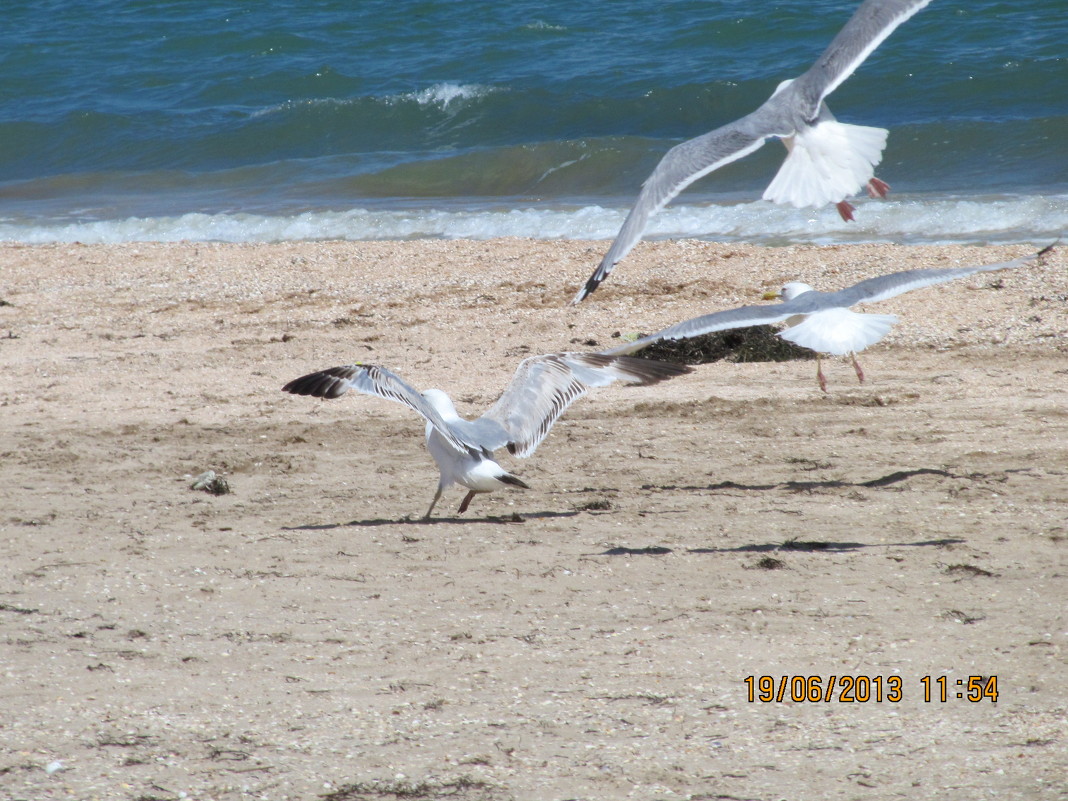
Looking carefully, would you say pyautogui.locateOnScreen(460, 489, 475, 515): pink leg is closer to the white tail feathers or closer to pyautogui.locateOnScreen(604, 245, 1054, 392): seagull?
pyautogui.locateOnScreen(604, 245, 1054, 392): seagull

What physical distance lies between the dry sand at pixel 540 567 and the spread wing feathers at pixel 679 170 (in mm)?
1020

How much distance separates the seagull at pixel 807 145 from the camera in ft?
18.8

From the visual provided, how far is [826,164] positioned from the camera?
5.92 m

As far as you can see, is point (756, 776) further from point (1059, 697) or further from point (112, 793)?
point (112, 793)

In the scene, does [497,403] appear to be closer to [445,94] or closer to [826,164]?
[826,164]

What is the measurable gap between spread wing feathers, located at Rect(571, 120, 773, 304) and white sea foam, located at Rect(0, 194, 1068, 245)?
5.01 metres

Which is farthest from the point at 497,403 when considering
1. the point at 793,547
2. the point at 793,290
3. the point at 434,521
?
the point at 793,290

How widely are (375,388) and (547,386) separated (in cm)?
79

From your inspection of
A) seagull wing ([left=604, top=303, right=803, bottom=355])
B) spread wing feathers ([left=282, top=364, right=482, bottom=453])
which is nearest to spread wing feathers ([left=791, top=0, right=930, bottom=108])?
seagull wing ([left=604, top=303, right=803, bottom=355])

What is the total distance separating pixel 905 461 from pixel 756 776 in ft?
9.25

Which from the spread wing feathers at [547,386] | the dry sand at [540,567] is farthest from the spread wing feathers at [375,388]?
the dry sand at [540,567]

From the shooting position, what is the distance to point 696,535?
461 centimetres

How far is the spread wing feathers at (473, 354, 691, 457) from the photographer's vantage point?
505 centimetres

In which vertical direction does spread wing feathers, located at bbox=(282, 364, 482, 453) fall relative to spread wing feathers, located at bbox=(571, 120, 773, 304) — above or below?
below
